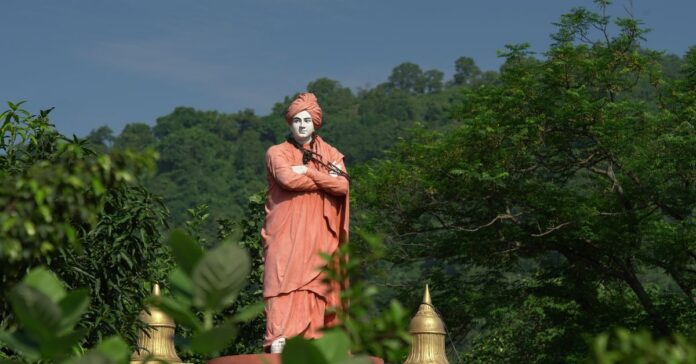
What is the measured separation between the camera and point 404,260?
758 inches

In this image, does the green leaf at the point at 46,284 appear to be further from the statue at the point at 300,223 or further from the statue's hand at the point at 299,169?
the statue's hand at the point at 299,169

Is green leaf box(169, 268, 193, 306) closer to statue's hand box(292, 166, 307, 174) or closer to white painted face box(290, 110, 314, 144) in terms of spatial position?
statue's hand box(292, 166, 307, 174)

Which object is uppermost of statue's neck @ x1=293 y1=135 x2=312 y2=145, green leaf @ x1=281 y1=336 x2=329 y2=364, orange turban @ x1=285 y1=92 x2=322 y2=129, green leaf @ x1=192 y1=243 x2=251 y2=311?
orange turban @ x1=285 y1=92 x2=322 y2=129

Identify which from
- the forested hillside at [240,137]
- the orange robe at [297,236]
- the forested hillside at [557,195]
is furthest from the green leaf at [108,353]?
the forested hillside at [240,137]

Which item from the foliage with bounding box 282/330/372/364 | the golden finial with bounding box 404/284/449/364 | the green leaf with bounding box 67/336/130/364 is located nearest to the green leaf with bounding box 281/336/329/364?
the foliage with bounding box 282/330/372/364

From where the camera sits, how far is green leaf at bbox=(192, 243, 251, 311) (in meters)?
2.01

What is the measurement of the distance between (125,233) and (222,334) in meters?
10.3

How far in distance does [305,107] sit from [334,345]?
308 inches

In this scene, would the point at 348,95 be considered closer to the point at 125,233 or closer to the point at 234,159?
the point at 234,159

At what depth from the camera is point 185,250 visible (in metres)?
2.06

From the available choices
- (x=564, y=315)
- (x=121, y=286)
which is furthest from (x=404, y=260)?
(x=121, y=286)

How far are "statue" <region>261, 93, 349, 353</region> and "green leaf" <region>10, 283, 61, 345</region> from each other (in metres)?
7.07

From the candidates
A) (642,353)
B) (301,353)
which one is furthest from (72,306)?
(642,353)

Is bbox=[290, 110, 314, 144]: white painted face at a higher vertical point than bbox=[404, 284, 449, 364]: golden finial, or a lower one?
higher
